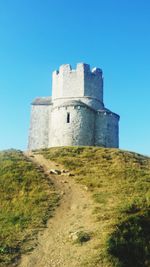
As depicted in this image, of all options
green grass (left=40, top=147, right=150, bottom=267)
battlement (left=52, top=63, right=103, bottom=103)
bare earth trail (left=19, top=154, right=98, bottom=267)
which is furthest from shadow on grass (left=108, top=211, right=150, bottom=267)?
battlement (left=52, top=63, right=103, bottom=103)

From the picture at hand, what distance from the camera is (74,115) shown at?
156ft

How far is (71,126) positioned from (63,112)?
6.73 ft

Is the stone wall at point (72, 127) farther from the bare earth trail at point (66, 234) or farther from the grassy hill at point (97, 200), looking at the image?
the bare earth trail at point (66, 234)

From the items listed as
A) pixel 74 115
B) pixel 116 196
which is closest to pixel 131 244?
pixel 116 196

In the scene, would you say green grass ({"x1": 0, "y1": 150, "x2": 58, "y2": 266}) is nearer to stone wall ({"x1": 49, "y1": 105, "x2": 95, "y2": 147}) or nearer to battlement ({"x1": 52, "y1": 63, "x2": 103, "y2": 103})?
stone wall ({"x1": 49, "y1": 105, "x2": 95, "y2": 147})

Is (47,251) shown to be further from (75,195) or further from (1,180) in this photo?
(1,180)

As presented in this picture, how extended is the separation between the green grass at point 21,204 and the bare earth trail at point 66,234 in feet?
1.72

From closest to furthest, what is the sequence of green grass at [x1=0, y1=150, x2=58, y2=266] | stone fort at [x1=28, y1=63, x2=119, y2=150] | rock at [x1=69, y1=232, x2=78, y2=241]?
green grass at [x1=0, y1=150, x2=58, y2=266] → rock at [x1=69, y1=232, x2=78, y2=241] → stone fort at [x1=28, y1=63, x2=119, y2=150]

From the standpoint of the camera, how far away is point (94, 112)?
4956 centimetres

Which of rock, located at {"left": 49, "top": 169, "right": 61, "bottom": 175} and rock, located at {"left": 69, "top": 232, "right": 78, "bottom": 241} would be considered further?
rock, located at {"left": 49, "top": 169, "right": 61, "bottom": 175}

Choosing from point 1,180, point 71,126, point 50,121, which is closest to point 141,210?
point 1,180

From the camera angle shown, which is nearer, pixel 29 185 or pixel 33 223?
pixel 33 223

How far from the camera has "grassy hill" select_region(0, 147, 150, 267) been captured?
18219 millimetres

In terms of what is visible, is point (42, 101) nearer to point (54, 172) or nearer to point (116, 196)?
point (54, 172)
